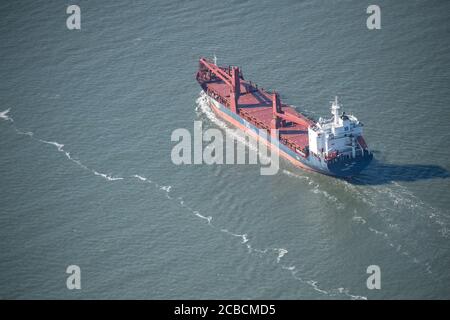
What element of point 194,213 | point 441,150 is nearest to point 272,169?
point 194,213

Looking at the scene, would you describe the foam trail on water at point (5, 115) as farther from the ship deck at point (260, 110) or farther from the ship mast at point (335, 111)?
the ship mast at point (335, 111)

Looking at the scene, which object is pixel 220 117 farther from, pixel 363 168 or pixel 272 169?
pixel 363 168

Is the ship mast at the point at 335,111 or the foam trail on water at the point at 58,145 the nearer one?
the ship mast at the point at 335,111

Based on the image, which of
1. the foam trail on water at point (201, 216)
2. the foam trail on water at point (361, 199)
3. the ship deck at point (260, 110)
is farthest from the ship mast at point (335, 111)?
the foam trail on water at point (201, 216)

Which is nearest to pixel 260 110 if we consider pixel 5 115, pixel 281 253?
pixel 281 253

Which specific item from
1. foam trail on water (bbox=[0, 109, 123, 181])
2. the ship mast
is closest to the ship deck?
the ship mast

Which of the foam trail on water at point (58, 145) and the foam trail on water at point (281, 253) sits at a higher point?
the foam trail on water at point (58, 145)

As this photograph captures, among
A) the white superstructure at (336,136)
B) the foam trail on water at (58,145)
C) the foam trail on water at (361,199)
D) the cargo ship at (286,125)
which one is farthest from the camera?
the foam trail on water at (58,145)

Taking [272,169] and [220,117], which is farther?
[220,117]
